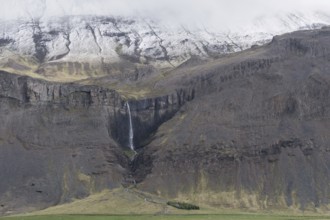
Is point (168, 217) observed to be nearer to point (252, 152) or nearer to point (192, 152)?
point (192, 152)

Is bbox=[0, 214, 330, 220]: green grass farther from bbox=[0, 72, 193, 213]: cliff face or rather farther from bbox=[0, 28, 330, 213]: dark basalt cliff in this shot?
bbox=[0, 72, 193, 213]: cliff face

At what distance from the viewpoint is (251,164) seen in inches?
6934

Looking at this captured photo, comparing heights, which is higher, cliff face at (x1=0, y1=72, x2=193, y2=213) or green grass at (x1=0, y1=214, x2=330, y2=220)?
cliff face at (x1=0, y1=72, x2=193, y2=213)

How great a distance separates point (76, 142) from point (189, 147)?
112ft

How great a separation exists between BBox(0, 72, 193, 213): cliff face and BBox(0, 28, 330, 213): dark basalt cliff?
281mm

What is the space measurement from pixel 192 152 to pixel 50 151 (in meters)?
41.9

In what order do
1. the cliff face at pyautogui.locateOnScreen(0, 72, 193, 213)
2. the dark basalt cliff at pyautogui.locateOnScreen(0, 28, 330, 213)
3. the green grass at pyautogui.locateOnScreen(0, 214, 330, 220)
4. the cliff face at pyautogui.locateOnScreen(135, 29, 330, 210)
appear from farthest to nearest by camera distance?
the cliff face at pyautogui.locateOnScreen(0, 72, 193, 213), the dark basalt cliff at pyautogui.locateOnScreen(0, 28, 330, 213), the cliff face at pyautogui.locateOnScreen(135, 29, 330, 210), the green grass at pyautogui.locateOnScreen(0, 214, 330, 220)

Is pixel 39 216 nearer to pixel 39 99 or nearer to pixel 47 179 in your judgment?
pixel 47 179

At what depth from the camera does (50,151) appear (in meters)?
182

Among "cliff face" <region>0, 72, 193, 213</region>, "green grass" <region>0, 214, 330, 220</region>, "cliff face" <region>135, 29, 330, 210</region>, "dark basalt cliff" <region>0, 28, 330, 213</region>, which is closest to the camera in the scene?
"green grass" <region>0, 214, 330, 220</region>

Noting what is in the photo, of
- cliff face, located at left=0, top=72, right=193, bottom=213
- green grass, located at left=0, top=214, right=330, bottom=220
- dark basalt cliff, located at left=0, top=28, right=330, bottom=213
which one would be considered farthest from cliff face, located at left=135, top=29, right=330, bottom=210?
green grass, located at left=0, top=214, right=330, bottom=220

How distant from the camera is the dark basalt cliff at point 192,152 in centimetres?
16712

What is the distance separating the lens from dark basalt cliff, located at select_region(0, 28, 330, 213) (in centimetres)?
16712

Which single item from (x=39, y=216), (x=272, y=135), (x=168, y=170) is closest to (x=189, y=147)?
(x=168, y=170)
